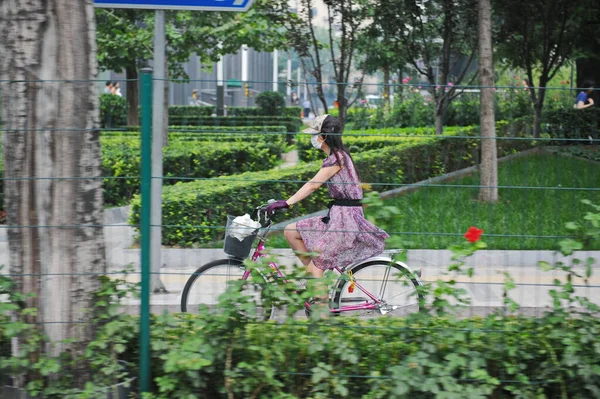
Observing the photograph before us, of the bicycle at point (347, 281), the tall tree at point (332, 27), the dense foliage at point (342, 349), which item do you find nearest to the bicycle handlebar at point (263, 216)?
the bicycle at point (347, 281)

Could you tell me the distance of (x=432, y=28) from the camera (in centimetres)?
1666

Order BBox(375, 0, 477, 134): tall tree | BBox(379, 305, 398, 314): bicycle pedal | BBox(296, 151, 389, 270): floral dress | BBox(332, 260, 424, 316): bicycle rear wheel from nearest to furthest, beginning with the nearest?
1. BBox(332, 260, 424, 316): bicycle rear wheel
2. BBox(379, 305, 398, 314): bicycle pedal
3. BBox(296, 151, 389, 270): floral dress
4. BBox(375, 0, 477, 134): tall tree

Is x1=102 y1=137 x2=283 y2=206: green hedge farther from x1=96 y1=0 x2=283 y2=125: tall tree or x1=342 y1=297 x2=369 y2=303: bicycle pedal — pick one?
x1=96 y1=0 x2=283 y2=125: tall tree

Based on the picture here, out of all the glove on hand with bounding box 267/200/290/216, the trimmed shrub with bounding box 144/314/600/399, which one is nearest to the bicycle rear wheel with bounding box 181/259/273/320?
the trimmed shrub with bounding box 144/314/600/399

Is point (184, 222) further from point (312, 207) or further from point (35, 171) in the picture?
point (35, 171)

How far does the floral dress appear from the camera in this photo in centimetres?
567

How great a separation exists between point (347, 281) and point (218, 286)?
0.75 metres

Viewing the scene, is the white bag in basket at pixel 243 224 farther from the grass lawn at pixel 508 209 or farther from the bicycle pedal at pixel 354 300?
the grass lawn at pixel 508 209

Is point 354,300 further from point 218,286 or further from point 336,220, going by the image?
point 218,286

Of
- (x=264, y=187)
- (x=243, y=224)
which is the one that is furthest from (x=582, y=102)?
(x=243, y=224)

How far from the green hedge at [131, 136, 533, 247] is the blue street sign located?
1.31 meters

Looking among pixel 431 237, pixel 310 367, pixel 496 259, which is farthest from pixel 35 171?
pixel 496 259

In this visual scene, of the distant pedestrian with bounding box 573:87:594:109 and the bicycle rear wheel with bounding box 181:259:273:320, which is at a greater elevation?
the distant pedestrian with bounding box 573:87:594:109

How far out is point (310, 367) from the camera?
436 cm
